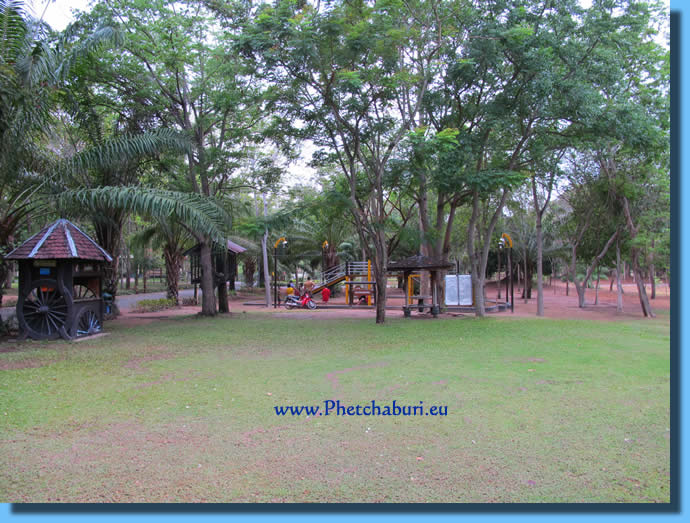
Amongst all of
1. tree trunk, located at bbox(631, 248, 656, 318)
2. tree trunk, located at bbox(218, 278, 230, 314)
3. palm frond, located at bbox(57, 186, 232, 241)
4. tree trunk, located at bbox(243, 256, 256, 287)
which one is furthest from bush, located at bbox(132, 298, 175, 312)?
tree trunk, located at bbox(631, 248, 656, 318)

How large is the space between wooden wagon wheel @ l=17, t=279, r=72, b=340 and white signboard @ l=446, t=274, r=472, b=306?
1513 cm

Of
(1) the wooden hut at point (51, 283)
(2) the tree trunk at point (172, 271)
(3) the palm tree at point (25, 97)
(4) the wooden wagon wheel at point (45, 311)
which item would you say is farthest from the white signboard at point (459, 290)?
(3) the palm tree at point (25, 97)

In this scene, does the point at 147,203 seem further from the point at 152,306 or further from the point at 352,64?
the point at 152,306

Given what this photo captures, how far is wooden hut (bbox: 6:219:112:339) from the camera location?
1147cm

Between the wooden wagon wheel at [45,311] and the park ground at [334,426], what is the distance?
149 centimetres

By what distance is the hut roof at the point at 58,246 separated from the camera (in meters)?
11.3

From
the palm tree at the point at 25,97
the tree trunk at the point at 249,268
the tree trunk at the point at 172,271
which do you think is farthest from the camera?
the tree trunk at the point at 249,268

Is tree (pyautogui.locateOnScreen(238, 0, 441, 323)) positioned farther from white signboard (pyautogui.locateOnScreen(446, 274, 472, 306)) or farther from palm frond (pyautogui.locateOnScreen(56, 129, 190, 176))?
white signboard (pyautogui.locateOnScreen(446, 274, 472, 306))

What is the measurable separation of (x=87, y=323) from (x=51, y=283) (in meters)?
1.38

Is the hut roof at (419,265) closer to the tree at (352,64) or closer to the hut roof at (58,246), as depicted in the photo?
the tree at (352,64)

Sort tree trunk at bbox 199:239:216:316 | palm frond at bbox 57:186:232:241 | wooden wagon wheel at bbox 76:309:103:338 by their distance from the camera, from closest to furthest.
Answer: wooden wagon wheel at bbox 76:309:103:338
palm frond at bbox 57:186:232:241
tree trunk at bbox 199:239:216:316

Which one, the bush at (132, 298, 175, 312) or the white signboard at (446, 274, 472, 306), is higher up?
the white signboard at (446, 274, 472, 306)

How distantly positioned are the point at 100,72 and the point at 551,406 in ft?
50.0

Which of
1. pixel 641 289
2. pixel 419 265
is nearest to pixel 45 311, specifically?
pixel 419 265
